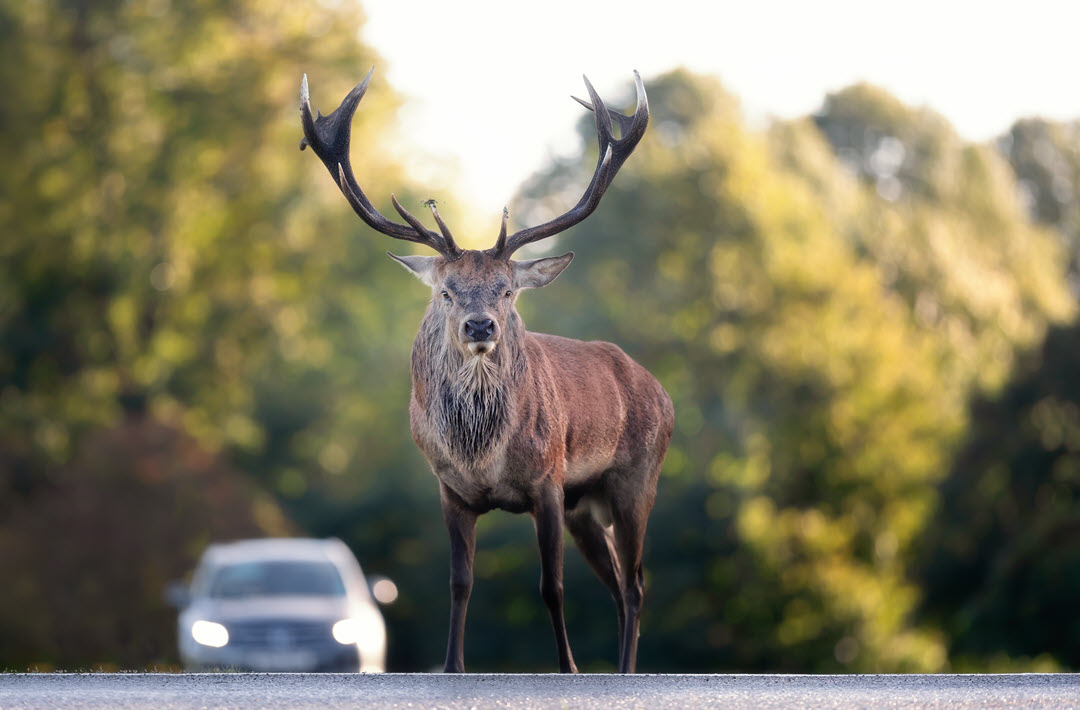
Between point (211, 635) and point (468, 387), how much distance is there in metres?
9.07

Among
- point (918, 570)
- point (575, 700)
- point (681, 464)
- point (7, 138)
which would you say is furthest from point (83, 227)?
point (575, 700)

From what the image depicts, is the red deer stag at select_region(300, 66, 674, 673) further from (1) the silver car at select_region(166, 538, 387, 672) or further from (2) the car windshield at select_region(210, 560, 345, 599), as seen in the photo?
(2) the car windshield at select_region(210, 560, 345, 599)

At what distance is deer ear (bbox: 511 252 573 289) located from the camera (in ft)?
31.6

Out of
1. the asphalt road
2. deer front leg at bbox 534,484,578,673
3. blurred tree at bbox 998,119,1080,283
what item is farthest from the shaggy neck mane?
blurred tree at bbox 998,119,1080,283

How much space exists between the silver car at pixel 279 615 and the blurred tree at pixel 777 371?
Result: 1261cm

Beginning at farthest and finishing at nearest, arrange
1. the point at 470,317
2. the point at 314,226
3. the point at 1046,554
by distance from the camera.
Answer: the point at 314,226 < the point at 1046,554 < the point at 470,317

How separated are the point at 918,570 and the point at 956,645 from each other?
3.65 m

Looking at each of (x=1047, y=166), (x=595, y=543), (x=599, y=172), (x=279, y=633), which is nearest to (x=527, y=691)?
(x=595, y=543)

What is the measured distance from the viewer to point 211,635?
56.7ft

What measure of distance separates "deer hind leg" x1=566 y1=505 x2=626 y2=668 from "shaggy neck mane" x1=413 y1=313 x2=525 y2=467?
1.64 m

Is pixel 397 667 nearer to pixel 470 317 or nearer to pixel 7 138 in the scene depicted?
pixel 7 138

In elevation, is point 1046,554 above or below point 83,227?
below

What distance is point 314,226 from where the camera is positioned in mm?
35844

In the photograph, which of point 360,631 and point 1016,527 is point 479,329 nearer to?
point 360,631
